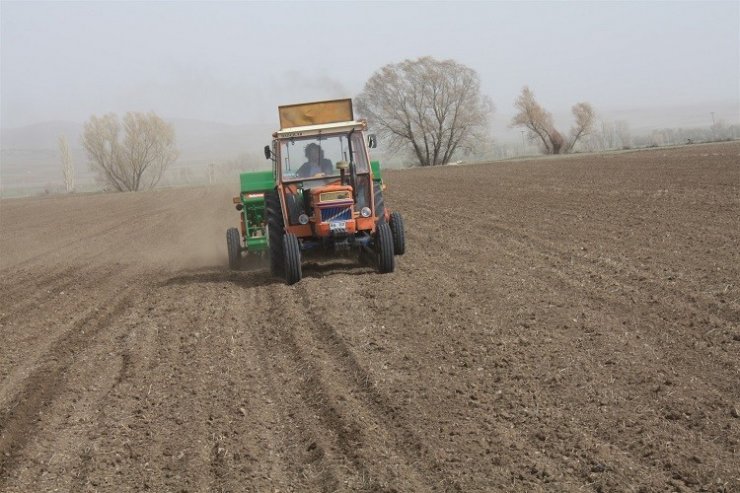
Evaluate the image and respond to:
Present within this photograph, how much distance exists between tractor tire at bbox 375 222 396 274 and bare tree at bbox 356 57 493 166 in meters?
55.7

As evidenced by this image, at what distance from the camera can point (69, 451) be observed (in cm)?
506

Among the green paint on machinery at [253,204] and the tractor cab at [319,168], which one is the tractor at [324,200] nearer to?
the tractor cab at [319,168]

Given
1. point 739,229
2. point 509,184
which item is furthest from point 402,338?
point 509,184

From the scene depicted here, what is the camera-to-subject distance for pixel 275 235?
34.8 ft

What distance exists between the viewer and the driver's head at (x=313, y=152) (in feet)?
35.4

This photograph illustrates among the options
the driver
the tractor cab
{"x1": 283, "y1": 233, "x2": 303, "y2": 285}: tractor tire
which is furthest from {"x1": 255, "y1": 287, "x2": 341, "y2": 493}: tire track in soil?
the driver

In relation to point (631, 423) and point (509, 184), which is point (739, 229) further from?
point (509, 184)

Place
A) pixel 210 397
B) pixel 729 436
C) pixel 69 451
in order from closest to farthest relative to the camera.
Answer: pixel 729 436
pixel 69 451
pixel 210 397

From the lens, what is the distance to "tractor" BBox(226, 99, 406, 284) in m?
10.2

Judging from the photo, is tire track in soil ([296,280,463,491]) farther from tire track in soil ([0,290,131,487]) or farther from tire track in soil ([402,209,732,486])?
tire track in soil ([0,290,131,487])

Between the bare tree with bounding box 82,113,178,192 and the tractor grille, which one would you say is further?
the bare tree with bounding box 82,113,178,192

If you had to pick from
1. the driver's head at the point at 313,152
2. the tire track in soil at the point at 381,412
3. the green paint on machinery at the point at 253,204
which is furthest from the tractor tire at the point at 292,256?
the green paint on machinery at the point at 253,204

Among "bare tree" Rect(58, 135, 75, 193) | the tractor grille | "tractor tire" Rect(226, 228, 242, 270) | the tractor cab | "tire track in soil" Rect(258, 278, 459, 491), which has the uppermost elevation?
"bare tree" Rect(58, 135, 75, 193)

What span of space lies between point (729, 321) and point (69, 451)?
17.7 ft
